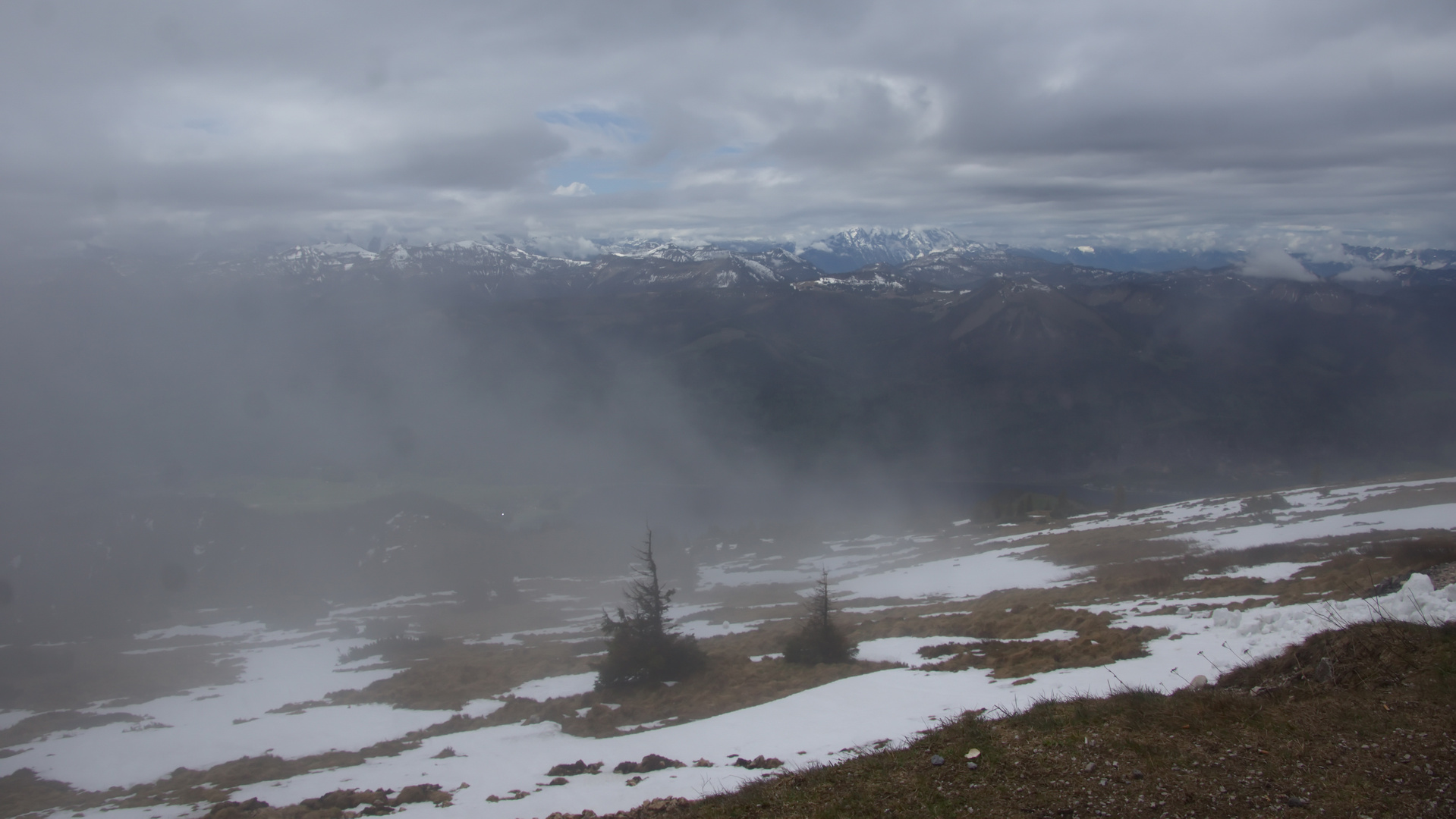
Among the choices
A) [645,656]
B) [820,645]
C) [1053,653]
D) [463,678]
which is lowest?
[463,678]

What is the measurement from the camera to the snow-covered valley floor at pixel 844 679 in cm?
1474

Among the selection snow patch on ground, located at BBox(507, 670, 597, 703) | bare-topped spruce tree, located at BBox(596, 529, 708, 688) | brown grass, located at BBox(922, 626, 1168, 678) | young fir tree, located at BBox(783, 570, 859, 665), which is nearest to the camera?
brown grass, located at BBox(922, 626, 1168, 678)

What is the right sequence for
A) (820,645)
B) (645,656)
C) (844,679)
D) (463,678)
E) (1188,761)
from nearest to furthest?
(1188,761) < (844,679) < (820,645) < (645,656) < (463,678)

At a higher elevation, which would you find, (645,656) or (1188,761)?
(1188,761)

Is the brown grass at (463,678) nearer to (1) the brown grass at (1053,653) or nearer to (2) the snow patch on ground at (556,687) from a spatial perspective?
(2) the snow patch on ground at (556,687)

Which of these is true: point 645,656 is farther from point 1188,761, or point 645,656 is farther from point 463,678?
point 1188,761

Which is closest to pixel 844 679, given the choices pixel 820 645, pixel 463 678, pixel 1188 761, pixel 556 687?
pixel 820 645

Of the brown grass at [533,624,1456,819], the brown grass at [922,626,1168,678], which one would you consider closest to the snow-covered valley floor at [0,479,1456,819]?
the brown grass at [922,626,1168,678]

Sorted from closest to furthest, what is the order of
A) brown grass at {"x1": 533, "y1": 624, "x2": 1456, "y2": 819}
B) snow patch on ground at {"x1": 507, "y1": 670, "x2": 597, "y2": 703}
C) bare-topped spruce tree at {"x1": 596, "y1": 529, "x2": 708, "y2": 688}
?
brown grass at {"x1": 533, "y1": 624, "x2": 1456, "y2": 819} → bare-topped spruce tree at {"x1": 596, "y1": 529, "x2": 708, "y2": 688} → snow patch on ground at {"x1": 507, "y1": 670, "x2": 597, "y2": 703}

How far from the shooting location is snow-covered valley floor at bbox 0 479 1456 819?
48.4 ft

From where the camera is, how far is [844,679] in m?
21.4

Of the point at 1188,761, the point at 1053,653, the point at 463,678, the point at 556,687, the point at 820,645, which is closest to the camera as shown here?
the point at 1188,761

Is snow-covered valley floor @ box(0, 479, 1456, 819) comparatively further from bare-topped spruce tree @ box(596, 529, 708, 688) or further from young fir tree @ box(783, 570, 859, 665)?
bare-topped spruce tree @ box(596, 529, 708, 688)

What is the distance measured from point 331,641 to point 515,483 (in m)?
127
